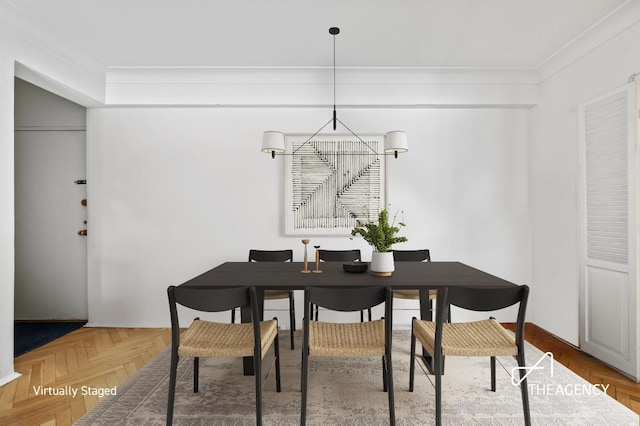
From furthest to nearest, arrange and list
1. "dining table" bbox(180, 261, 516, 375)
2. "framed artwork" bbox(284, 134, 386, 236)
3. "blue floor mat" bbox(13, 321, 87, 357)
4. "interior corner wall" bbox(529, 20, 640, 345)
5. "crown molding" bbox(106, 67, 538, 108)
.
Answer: "framed artwork" bbox(284, 134, 386, 236) < "crown molding" bbox(106, 67, 538, 108) < "blue floor mat" bbox(13, 321, 87, 357) < "interior corner wall" bbox(529, 20, 640, 345) < "dining table" bbox(180, 261, 516, 375)

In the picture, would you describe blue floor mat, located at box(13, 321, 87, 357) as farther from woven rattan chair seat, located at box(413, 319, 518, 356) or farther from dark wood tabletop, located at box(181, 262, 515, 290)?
woven rattan chair seat, located at box(413, 319, 518, 356)

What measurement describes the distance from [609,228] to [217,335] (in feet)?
10.1

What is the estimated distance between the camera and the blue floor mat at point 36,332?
3113 millimetres

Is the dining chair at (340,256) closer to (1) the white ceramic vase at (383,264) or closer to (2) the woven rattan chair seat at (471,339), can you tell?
(1) the white ceramic vase at (383,264)

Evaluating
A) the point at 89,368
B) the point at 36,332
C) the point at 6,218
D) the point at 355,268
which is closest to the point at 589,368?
the point at 355,268

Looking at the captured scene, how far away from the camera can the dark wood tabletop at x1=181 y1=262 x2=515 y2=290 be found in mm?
2076

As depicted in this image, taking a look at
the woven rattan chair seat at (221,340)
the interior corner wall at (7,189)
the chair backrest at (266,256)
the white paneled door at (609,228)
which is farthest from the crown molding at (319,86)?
the woven rattan chair seat at (221,340)

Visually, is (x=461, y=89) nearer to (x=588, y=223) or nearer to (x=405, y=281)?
(x=588, y=223)

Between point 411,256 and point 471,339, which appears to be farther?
point 411,256

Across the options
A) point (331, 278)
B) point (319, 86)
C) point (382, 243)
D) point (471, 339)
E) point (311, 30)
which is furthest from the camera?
point (319, 86)

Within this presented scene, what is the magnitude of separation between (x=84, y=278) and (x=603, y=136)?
5350mm

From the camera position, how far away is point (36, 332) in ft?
11.4

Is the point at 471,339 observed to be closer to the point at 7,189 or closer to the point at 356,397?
the point at 356,397

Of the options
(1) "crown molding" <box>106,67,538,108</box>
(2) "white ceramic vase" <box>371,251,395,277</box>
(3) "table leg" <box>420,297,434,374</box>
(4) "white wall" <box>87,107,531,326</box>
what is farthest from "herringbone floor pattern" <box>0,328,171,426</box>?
(1) "crown molding" <box>106,67,538,108</box>
